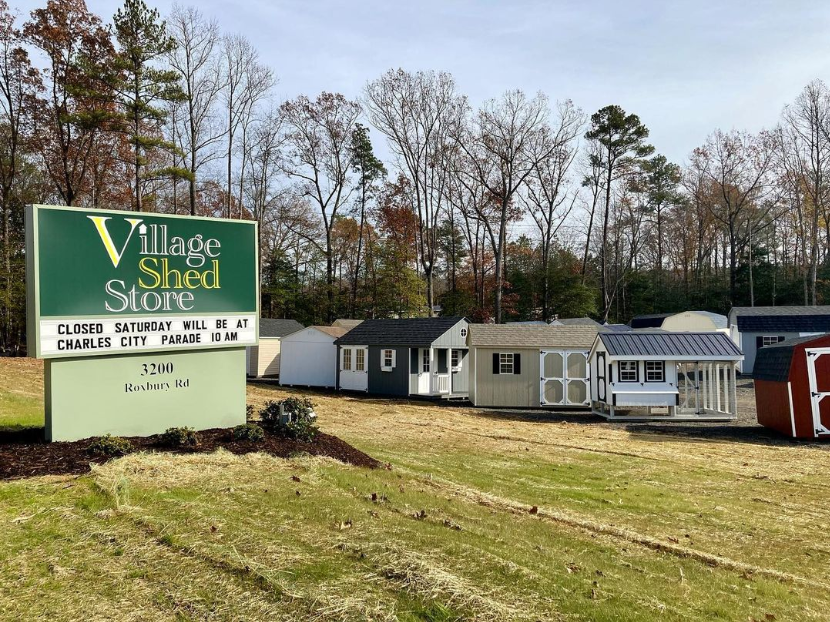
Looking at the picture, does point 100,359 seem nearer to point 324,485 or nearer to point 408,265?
point 324,485

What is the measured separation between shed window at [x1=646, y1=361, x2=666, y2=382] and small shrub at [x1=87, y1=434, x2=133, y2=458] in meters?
17.4

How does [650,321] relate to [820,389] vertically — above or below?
above

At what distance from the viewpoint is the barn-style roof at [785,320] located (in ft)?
116

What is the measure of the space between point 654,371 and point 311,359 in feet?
56.1

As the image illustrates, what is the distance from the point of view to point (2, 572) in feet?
14.9

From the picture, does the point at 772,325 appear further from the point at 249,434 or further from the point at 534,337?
the point at 249,434

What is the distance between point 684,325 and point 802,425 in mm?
23877

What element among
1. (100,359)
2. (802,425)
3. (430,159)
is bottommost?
(802,425)

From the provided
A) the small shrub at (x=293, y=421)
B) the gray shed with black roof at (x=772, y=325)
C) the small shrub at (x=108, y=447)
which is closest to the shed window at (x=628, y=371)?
the small shrub at (x=293, y=421)

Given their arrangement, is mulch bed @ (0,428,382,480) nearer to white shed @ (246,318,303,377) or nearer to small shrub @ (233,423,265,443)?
small shrub @ (233,423,265,443)

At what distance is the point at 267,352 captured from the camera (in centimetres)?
3478

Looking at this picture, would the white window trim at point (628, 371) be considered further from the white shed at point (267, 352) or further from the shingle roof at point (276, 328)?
the white shed at point (267, 352)

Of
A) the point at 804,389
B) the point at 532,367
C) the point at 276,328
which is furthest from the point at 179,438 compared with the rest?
the point at 276,328

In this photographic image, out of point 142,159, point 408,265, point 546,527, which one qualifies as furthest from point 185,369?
point 408,265
